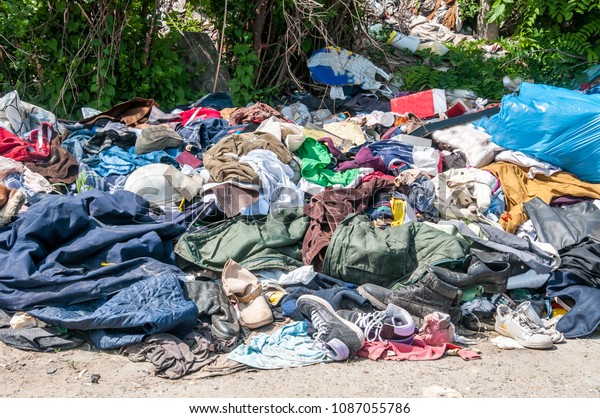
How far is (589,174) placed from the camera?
5.79 m

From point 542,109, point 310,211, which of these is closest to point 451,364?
point 310,211

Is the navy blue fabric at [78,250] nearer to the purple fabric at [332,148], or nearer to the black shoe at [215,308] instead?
the black shoe at [215,308]

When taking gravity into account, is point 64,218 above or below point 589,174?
below

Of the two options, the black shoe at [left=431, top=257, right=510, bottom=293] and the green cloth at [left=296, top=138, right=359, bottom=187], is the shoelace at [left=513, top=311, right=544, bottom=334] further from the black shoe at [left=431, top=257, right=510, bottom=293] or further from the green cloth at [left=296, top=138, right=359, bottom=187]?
the green cloth at [left=296, top=138, right=359, bottom=187]

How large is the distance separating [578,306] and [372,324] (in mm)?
1425

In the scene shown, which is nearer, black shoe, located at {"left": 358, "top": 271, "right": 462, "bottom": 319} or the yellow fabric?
black shoe, located at {"left": 358, "top": 271, "right": 462, "bottom": 319}

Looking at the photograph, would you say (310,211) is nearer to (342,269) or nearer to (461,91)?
(342,269)

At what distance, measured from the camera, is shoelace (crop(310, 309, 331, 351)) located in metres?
3.83

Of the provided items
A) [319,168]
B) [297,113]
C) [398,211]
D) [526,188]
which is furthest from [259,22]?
[526,188]

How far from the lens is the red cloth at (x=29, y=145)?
5.58 metres

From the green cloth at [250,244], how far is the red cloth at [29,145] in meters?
1.81

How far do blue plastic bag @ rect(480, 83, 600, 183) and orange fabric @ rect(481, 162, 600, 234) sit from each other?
0.15 metres

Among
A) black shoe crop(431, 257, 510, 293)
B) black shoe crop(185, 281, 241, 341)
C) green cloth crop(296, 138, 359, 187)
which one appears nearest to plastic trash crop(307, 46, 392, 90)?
green cloth crop(296, 138, 359, 187)
